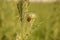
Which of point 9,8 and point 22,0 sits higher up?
point 22,0

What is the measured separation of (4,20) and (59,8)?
0.84 metres

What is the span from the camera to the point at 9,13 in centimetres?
262

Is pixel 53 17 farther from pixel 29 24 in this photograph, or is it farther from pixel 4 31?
pixel 29 24

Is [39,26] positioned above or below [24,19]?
below

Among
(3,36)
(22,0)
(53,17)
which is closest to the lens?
(22,0)

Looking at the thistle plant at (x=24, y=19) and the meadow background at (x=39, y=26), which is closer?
the thistle plant at (x=24, y=19)

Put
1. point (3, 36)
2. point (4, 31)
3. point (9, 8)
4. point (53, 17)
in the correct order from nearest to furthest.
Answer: point (3, 36) → point (4, 31) → point (53, 17) → point (9, 8)

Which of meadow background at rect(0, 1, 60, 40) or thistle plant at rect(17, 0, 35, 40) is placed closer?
thistle plant at rect(17, 0, 35, 40)

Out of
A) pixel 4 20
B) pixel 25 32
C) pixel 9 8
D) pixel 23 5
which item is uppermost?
pixel 23 5

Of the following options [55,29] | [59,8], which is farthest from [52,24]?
[59,8]

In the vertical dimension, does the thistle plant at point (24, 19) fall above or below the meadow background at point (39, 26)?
above

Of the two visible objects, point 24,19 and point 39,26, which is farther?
point 39,26

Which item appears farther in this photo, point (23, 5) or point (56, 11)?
point (56, 11)

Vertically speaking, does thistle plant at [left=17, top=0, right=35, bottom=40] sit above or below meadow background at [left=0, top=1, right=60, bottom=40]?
above
